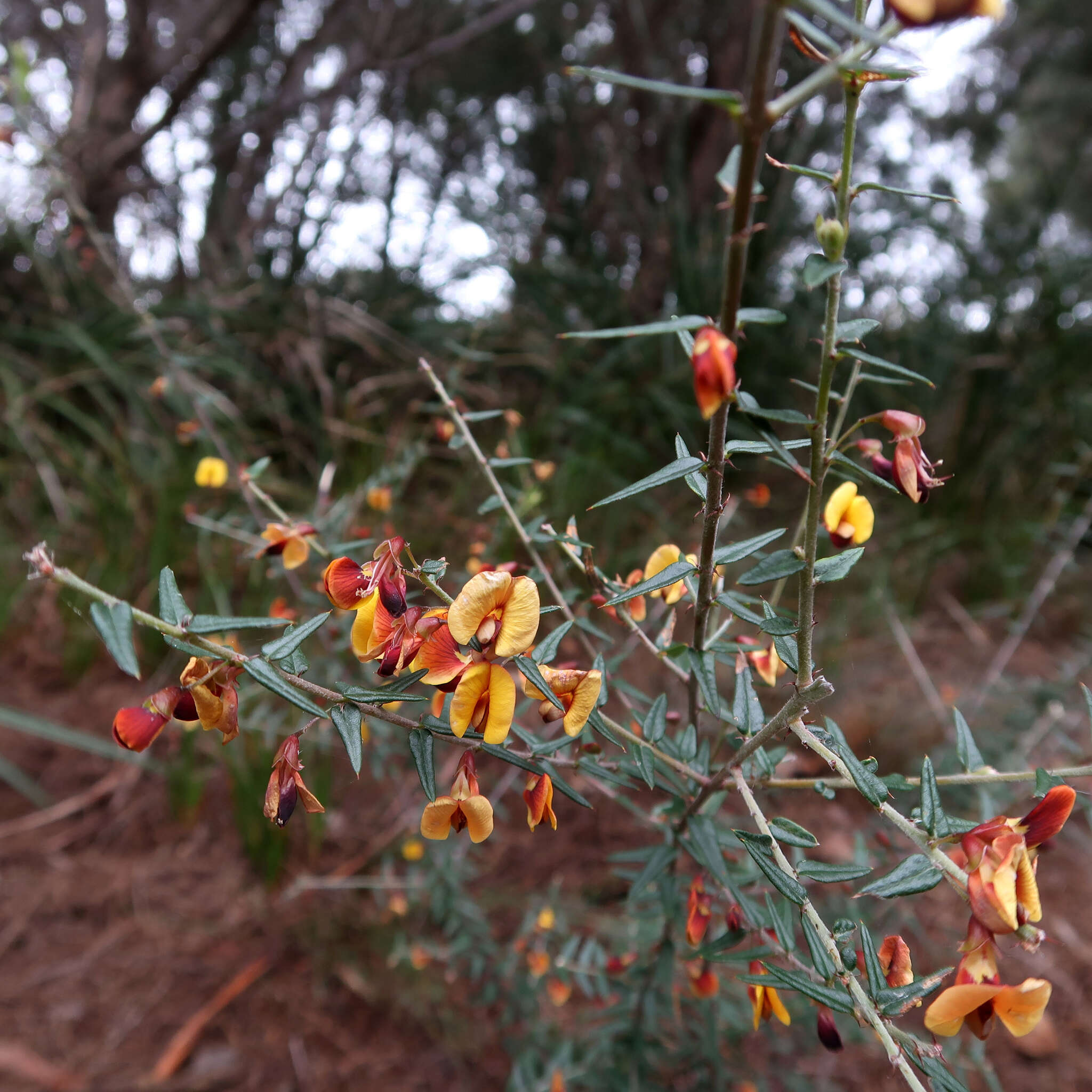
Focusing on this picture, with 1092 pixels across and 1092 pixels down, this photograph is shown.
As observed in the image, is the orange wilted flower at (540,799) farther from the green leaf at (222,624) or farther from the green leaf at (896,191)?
the green leaf at (896,191)

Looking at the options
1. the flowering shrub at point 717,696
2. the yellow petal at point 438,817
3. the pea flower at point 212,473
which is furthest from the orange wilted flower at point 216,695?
the pea flower at point 212,473

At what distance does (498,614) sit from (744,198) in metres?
0.23

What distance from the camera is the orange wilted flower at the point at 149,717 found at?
0.39 metres

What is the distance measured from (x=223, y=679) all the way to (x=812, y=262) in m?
0.36

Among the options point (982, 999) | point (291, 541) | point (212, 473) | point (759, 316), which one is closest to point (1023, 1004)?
point (982, 999)

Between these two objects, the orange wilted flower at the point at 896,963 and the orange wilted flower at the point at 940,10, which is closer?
the orange wilted flower at the point at 940,10

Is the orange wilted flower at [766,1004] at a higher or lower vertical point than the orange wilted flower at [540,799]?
lower

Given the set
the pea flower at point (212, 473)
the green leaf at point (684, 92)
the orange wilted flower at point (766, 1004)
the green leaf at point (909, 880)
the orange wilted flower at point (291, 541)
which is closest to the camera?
the green leaf at point (684, 92)

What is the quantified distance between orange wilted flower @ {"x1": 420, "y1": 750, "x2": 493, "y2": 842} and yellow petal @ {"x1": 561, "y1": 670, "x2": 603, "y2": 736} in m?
0.06

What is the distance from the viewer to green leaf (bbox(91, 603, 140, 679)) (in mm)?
328

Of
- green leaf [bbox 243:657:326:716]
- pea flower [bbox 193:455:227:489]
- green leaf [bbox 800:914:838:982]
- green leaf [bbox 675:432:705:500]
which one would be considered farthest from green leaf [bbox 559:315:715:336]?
pea flower [bbox 193:455:227:489]

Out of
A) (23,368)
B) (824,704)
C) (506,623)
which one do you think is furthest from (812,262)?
(23,368)

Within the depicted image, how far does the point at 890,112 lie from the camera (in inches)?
152

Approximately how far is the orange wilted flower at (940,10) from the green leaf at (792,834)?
371mm
